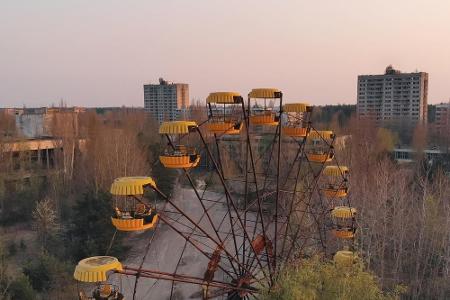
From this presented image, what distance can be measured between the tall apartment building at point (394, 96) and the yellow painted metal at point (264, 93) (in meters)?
57.2

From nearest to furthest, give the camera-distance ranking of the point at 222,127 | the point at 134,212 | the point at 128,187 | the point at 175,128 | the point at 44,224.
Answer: the point at 128,187 < the point at 175,128 < the point at 134,212 < the point at 222,127 < the point at 44,224

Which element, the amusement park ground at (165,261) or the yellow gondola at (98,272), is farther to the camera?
the amusement park ground at (165,261)

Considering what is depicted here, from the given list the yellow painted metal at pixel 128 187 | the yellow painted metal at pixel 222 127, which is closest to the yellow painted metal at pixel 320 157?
the yellow painted metal at pixel 222 127

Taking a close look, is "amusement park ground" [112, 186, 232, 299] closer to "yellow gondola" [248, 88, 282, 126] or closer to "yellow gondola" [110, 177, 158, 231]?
"yellow gondola" [110, 177, 158, 231]

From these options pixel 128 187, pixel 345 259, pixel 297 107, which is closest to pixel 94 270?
pixel 128 187

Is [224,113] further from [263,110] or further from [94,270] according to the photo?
[94,270]

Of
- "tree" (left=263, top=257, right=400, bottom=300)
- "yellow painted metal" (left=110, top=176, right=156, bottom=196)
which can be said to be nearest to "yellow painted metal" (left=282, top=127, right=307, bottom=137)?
"tree" (left=263, top=257, right=400, bottom=300)

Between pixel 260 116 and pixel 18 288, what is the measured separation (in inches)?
458

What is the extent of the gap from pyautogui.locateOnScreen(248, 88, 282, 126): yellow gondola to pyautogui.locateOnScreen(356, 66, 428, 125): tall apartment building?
56230mm

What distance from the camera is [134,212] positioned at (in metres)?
10.5

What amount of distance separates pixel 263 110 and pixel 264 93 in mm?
1095

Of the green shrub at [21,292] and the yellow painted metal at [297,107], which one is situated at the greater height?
the yellow painted metal at [297,107]

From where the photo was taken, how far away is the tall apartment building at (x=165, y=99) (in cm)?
8762

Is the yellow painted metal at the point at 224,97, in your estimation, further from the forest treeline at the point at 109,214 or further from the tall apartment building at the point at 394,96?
the tall apartment building at the point at 394,96
